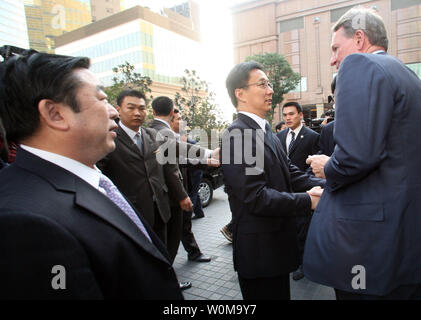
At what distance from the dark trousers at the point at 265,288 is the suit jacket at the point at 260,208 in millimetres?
81

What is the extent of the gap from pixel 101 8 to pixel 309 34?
59379mm

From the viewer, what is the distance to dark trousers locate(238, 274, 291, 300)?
1.72 m

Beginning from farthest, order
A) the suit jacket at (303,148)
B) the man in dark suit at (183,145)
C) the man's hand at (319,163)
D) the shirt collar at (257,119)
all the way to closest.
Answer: the suit jacket at (303,148) < the man in dark suit at (183,145) < the shirt collar at (257,119) < the man's hand at (319,163)

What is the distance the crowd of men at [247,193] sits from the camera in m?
0.73

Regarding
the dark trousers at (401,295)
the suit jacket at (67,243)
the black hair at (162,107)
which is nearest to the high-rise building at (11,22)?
the black hair at (162,107)

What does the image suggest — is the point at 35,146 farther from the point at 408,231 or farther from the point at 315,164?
the point at 408,231

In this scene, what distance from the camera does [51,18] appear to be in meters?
63.1

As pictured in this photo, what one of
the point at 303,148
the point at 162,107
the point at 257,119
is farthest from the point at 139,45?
the point at 257,119

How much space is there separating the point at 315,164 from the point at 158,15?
61.4 metres

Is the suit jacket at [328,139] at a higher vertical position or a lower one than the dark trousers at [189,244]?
higher

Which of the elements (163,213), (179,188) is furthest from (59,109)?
(179,188)

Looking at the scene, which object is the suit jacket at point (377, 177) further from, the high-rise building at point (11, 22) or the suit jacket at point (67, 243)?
the high-rise building at point (11, 22)

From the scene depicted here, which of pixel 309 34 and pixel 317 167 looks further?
pixel 309 34

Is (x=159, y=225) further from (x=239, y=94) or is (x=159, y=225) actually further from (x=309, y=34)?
(x=309, y=34)
